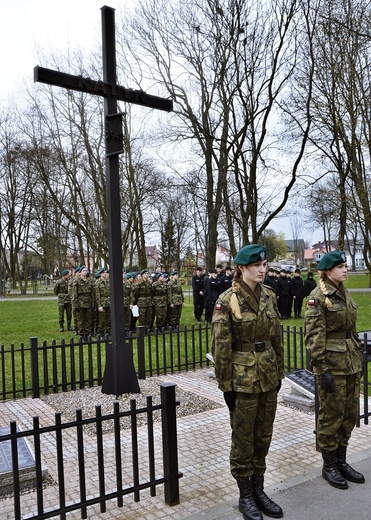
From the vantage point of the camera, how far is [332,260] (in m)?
4.52

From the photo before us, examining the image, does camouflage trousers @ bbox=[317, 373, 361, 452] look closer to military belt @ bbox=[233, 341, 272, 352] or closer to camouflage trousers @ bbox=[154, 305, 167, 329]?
military belt @ bbox=[233, 341, 272, 352]

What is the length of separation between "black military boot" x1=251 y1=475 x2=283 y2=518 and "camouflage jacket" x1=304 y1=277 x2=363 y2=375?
1.09m

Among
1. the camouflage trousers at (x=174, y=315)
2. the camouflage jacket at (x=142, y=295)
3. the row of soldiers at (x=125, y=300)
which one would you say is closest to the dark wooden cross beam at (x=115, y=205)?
the row of soldiers at (x=125, y=300)

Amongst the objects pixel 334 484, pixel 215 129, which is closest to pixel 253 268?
pixel 334 484

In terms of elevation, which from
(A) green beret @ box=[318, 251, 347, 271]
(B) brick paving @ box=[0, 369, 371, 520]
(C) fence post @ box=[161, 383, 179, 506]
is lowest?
(B) brick paving @ box=[0, 369, 371, 520]

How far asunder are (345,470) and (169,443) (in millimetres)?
1719

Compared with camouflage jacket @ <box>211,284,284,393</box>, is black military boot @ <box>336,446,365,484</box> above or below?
below

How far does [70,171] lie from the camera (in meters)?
29.2

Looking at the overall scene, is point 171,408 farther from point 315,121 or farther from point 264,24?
point 315,121

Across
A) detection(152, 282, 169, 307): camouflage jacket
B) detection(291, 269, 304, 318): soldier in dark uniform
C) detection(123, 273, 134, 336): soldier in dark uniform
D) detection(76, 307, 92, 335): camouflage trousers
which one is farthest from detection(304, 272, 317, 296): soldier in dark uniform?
detection(76, 307, 92, 335): camouflage trousers

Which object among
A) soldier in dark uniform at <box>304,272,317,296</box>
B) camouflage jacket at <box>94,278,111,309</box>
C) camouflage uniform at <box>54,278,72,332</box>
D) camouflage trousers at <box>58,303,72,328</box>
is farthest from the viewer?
soldier in dark uniform at <box>304,272,317,296</box>

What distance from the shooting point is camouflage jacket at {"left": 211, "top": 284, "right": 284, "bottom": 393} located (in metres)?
3.75

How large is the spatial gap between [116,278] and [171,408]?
8.76 ft

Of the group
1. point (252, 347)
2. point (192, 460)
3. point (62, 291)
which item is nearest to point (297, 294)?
point (62, 291)
